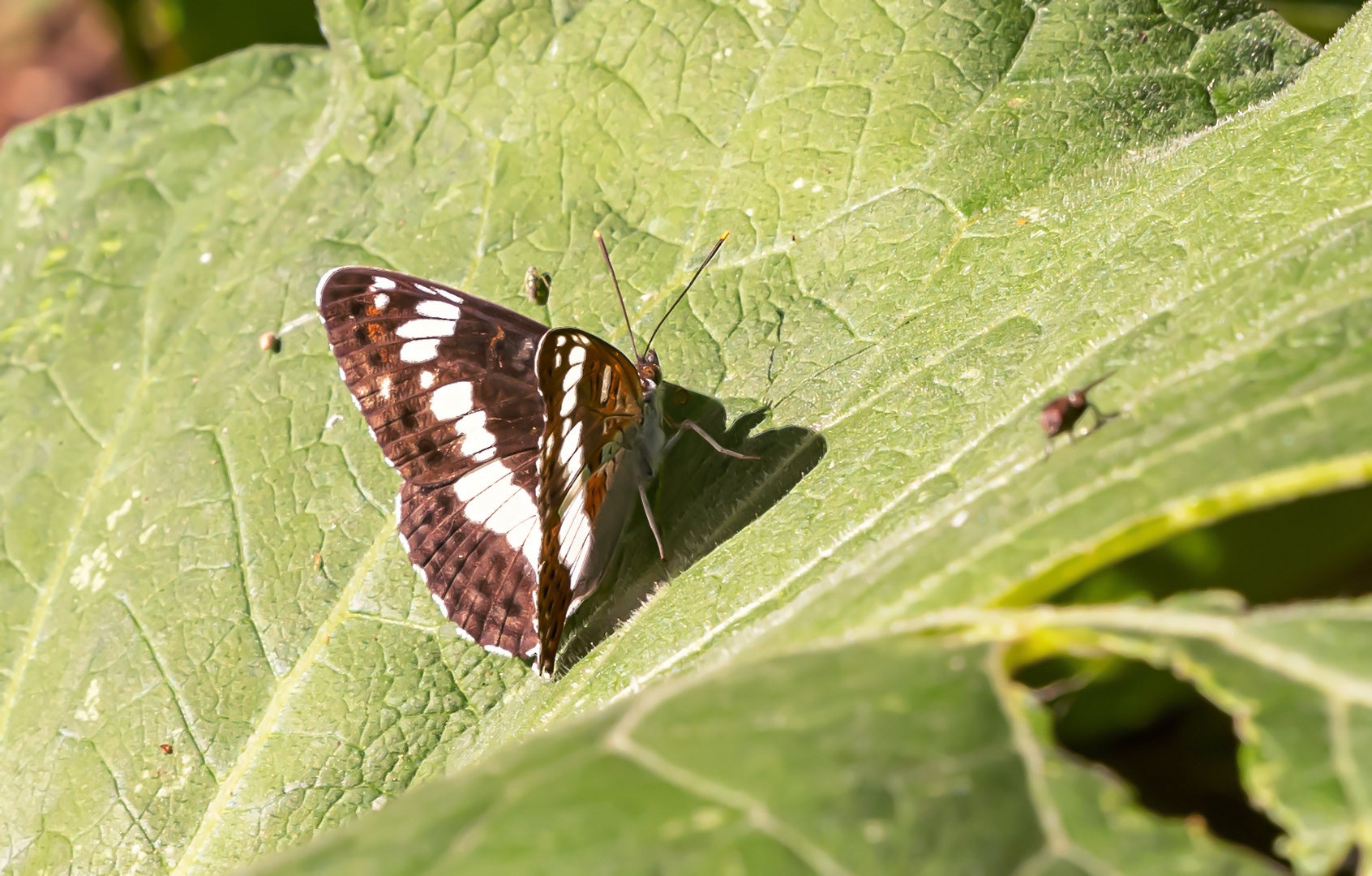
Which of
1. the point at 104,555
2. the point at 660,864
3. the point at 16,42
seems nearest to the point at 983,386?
the point at 660,864

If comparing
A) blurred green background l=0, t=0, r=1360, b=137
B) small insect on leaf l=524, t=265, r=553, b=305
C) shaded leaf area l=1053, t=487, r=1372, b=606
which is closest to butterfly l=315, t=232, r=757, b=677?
small insect on leaf l=524, t=265, r=553, b=305

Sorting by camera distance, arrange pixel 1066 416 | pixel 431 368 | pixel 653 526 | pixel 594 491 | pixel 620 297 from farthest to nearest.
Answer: pixel 431 368 → pixel 620 297 → pixel 594 491 → pixel 653 526 → pixel 1066 416

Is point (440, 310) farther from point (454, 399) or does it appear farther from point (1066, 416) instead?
point (1066, 416)

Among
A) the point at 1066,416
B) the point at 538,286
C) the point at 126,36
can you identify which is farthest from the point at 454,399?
the point at 126,36

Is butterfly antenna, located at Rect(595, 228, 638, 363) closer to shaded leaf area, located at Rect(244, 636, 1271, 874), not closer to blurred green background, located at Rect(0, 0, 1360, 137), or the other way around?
shaded leaf area, located at Rect(244, 636, 1271, 874)

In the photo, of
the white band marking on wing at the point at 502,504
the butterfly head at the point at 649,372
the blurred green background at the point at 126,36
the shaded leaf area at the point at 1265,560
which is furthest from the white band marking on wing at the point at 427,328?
the blurred green background at the point at 126,36

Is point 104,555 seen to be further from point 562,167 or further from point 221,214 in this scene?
point 562,167
